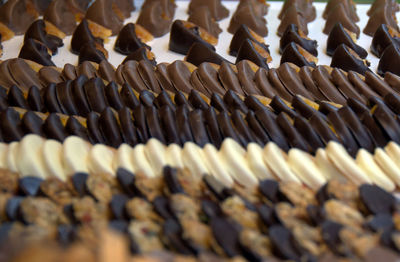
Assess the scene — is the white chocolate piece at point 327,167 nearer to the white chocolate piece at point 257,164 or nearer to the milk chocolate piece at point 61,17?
the white chocolate piece at point 257,164

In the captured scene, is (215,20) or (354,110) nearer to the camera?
(354,110)

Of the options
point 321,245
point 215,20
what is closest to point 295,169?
point 321,245

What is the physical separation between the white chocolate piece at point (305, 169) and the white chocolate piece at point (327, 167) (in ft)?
0.05

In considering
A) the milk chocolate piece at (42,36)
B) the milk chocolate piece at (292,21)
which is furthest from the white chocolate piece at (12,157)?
the milk chocolate piece at (292,21)

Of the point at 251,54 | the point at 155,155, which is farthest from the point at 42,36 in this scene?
the point at 155,155

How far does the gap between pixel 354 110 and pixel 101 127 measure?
2.64ft

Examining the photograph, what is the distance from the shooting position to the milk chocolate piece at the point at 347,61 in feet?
5.71

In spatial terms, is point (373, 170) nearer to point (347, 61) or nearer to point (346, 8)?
point (347, 61)

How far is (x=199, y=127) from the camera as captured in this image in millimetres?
1361

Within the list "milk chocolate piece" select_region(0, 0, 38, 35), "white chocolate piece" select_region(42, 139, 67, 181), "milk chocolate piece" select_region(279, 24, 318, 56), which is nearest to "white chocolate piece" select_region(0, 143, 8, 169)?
"white chocolate piece" select_region(42, 139, 67, 181)

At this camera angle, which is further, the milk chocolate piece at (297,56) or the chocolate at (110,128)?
the milk chocolate piece at (297,56)

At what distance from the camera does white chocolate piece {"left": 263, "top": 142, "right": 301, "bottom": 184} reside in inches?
48.7

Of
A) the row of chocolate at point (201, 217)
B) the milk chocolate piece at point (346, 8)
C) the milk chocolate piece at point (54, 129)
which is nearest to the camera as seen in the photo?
the row of chocolate at point (201, 217)

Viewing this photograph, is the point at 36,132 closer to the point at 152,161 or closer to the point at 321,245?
the point at 152,161
